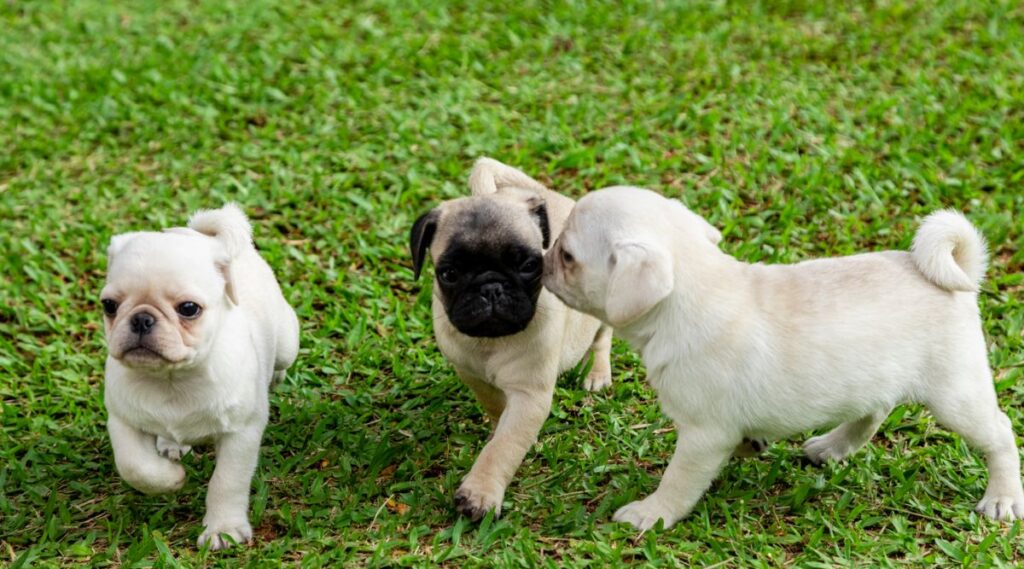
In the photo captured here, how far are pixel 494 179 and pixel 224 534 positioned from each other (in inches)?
96.9

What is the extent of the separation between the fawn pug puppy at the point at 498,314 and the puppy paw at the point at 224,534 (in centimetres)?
101

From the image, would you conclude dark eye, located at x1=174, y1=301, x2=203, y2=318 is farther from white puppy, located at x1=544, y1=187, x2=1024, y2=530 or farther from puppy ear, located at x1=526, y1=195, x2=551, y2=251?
puppy ear, located at x1=526, y1=195, x2=551, y2=251

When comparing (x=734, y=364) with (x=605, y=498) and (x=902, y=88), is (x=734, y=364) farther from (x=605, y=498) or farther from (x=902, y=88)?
(x=902, y=88)

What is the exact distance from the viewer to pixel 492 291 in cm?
550

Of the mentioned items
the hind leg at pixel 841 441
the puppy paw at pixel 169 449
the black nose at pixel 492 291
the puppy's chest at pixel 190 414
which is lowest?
the puppy paw at pixel 169 449

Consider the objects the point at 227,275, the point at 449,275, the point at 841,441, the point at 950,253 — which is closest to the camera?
the point at 950,253

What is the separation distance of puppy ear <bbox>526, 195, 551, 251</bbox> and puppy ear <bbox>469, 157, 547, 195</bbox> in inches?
18.8

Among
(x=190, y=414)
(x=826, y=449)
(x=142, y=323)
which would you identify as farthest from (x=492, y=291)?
(x=826, y=449)

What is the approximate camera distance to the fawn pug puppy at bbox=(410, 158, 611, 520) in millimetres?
5516

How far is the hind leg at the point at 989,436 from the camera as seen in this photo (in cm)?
514

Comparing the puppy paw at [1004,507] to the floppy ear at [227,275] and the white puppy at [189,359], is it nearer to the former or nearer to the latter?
the white puppy at [189,359]

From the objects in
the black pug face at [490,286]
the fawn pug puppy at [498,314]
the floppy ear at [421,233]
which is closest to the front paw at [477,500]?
the fawn pug puppy at [498,314]

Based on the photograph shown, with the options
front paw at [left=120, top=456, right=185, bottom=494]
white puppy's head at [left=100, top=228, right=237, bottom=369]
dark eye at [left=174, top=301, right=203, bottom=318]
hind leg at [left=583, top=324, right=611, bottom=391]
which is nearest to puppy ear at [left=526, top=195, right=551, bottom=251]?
hind leg at [left=583, top=324, right=611, bottom=391]

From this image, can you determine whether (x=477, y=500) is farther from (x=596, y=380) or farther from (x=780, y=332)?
(x=780, y=332)
